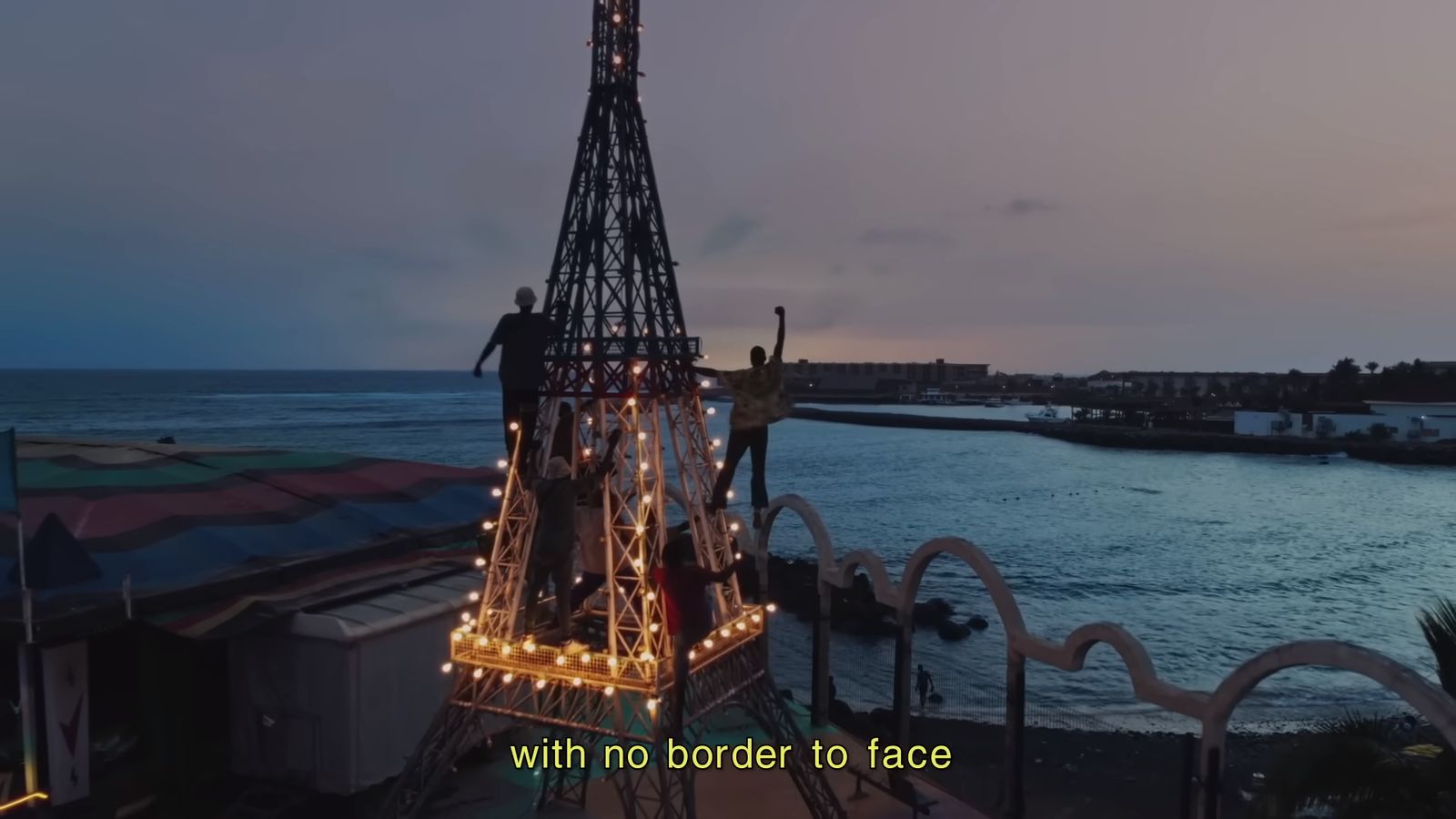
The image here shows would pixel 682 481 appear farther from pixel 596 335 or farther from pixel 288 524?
pixel 288 524

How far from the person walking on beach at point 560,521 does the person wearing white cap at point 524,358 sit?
32.9 inches

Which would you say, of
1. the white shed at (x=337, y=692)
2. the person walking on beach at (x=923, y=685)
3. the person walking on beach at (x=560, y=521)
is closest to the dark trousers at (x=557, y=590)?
the person walking on beach at (x=560, y=521)

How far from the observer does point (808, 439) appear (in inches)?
5108

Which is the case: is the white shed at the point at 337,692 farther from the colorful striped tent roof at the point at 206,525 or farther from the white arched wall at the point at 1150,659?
the white arched wall at the point at 1150,659

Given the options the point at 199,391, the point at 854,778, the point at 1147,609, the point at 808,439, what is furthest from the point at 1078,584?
the point at 199,391

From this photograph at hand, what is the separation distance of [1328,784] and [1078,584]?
1669 inches

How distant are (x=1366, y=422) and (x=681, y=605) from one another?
126 m

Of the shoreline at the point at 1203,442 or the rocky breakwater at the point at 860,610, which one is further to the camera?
the shoreline at the point at 1203,442

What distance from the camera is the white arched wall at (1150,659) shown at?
709 centimetres

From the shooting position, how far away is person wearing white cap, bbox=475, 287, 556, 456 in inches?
372

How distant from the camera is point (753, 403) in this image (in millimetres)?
9484

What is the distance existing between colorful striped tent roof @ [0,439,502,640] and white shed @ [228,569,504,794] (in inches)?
33.9

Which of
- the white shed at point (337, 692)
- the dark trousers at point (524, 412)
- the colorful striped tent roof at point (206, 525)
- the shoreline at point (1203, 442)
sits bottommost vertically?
the shoreline at point (1203, 442)

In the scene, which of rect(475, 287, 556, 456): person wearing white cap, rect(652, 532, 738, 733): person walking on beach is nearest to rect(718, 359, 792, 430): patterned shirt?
rect(652, 532, 738, 733): person walking on beach
